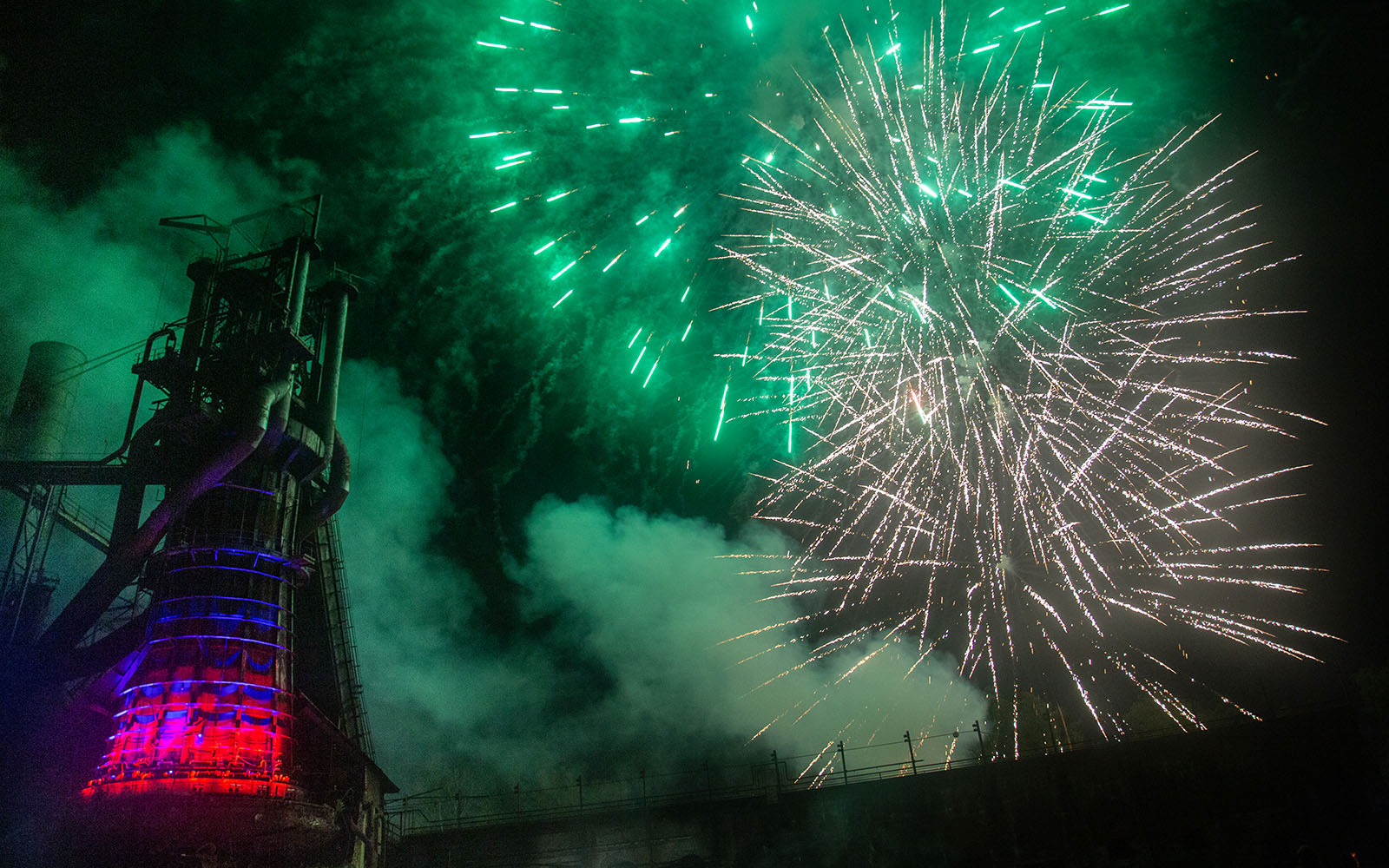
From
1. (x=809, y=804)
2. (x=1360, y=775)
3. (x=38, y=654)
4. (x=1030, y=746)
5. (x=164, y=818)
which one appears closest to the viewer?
(x=164, y=818)

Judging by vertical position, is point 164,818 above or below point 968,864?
above

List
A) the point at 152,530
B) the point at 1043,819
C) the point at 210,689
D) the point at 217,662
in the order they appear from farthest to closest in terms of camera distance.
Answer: the point at 1043,819 → the point at 152,530 → the point at 217,662 → the point at 210,689

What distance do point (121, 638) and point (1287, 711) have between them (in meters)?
39.6

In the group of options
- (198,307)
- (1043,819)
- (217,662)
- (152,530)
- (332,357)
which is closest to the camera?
(217,662)

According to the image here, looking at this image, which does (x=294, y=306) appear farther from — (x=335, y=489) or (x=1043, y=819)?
(x=1043, y=819)

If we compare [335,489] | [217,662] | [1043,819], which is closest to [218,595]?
[217,662]

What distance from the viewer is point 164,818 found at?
67.5ft

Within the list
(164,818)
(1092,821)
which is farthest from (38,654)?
(1092,821)

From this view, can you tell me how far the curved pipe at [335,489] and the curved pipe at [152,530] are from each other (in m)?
3.92

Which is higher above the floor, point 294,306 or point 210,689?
point 294,306

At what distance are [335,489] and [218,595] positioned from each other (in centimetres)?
615

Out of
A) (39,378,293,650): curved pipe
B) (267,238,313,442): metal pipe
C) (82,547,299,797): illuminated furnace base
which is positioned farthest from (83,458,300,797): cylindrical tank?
(267,238,313,442): metal pipe

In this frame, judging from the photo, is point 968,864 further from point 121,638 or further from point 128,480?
point 128,480

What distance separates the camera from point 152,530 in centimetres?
2570
